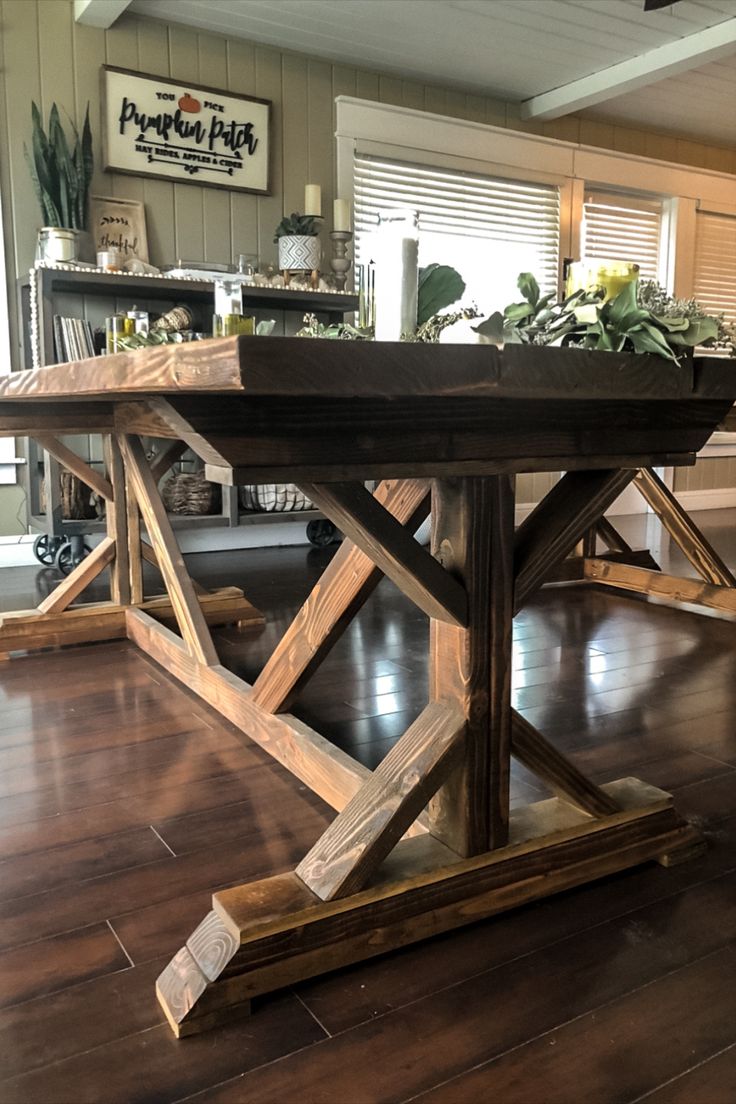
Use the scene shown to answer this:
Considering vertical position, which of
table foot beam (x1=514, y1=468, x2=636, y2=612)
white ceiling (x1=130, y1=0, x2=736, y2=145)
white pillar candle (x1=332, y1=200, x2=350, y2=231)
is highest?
white ceiling (x1=130, y1=0, x2=736, y2=145)

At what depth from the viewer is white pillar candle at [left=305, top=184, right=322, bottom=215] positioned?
3986 mm

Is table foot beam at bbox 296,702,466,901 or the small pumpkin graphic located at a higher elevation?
the small pumpkin graphic

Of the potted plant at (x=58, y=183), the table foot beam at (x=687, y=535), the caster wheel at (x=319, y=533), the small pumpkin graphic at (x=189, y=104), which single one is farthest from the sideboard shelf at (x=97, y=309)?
the table foot beam at (x=687, y=535)

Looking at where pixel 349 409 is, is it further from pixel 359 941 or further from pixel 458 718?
pixel 359 941

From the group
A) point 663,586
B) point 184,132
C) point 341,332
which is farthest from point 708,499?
point 341,332

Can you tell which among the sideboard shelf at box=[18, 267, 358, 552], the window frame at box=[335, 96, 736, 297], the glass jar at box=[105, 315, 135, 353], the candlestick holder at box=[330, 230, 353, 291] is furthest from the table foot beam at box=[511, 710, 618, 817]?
the window frame at box=[335, 96, 736, 297]

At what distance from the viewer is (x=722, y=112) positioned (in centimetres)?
510

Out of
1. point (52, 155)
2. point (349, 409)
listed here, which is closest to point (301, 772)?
point (349, 409)

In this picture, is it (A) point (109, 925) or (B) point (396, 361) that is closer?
(B) point (396, 361)

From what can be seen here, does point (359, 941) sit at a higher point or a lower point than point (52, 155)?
lower

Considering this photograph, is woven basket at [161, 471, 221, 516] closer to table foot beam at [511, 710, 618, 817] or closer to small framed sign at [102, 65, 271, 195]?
small framed sign at [102, 65, 271, 195]

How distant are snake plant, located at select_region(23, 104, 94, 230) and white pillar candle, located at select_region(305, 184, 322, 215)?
0.95 metres

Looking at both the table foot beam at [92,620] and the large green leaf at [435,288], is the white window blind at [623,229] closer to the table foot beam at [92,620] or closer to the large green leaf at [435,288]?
the table foot beam at [92,620]

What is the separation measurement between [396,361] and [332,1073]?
714mm
